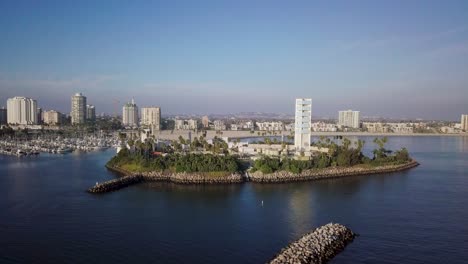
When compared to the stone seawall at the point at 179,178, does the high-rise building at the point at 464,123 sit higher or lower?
higher

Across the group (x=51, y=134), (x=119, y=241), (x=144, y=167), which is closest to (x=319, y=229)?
(x=119, y=241)

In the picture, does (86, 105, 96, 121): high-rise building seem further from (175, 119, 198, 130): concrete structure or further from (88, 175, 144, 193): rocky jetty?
(88, 175, 144, 193): rocky jetty

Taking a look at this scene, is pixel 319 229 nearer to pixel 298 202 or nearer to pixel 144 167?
pixel 298 202

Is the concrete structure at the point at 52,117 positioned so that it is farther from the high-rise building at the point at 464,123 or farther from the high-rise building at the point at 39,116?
the high-rise building at the point at 464,123

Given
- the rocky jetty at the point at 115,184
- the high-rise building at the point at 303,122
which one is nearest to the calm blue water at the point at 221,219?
the rocky jetty at the point at 115,184

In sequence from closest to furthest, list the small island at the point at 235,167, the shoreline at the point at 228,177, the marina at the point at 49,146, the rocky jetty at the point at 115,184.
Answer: the rocky jetty at the point at 115,184 < the shoreline at the point at 228,177 < the small island at the point at 235,167 < the marina at the point at 49,146

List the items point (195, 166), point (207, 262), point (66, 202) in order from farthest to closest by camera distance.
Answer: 1. point (195, 166)
2. point (66, 202)
3. point (207, 262)

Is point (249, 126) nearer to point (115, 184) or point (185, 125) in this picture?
point (185, 125)
